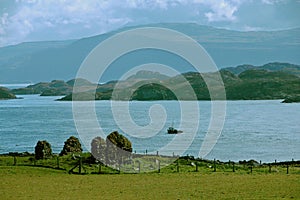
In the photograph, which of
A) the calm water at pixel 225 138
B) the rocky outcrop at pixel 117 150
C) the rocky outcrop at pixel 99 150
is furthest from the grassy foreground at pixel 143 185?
the calm water at pixel 225 138

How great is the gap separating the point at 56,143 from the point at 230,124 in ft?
225

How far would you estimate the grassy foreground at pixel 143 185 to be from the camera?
133 ft

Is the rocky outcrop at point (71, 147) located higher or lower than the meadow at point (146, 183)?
higher

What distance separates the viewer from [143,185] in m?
47.0

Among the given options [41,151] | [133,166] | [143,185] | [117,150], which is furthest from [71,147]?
[143,185]

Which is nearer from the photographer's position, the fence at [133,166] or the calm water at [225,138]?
the fence at [133,166]

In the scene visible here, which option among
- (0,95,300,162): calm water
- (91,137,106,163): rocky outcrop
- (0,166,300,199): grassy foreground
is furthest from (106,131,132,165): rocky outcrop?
(0,95,300,162): calm water

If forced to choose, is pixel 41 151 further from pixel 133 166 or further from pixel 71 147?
pixel 133 166

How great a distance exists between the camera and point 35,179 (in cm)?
5016

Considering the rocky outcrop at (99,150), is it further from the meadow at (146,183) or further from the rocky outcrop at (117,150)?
the meadow at (146,183)

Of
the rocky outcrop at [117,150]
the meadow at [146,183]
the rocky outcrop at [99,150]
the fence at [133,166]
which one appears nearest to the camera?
the meadow at [146,183]

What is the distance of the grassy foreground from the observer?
40625 millimetres

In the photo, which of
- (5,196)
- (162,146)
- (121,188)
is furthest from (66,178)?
(162,146)

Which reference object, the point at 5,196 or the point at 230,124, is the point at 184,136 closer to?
the point at 230,124
